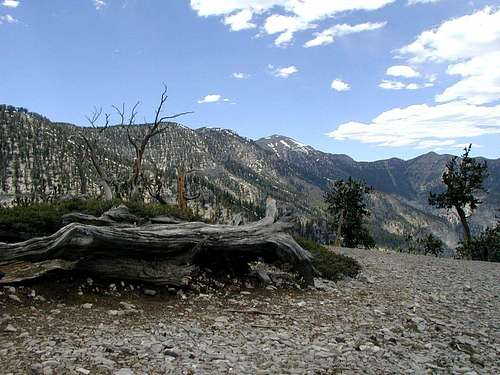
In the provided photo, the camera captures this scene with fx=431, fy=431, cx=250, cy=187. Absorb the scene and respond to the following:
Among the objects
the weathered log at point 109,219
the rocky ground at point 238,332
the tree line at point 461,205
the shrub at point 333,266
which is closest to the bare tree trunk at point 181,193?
the shrub at point 333,266

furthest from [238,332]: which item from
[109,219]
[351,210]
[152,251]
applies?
[351,210]

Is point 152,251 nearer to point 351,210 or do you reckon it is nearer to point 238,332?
point 238,332

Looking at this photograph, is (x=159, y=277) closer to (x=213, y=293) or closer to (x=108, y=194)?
(x=213, y=293)

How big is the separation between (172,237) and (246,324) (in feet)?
12.5

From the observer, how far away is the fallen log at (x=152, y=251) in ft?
35.0

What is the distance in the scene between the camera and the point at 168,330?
8891 mm

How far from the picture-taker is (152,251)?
1212 cm

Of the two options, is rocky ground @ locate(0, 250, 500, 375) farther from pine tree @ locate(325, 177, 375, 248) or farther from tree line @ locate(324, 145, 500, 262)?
pine tree @ locate(325, 177, 375, 248)

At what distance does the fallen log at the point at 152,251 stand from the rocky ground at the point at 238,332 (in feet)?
1.75

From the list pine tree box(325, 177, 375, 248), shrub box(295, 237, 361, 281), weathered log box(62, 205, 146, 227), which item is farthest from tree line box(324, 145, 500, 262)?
weathered log box(62, 205, 146, 227)

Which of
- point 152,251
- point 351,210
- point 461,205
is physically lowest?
point 351,210

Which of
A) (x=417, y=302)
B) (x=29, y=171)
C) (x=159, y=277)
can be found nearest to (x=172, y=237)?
(x=159, y=277)

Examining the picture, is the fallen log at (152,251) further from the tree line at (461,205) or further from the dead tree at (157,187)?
the tree line at (461,205)

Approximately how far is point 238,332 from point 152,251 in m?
4.11
